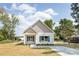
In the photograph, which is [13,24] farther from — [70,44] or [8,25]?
[70,44]

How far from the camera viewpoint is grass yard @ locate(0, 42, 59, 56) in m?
4.70

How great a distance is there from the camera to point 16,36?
4781 mm

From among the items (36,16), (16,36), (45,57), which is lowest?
(45,57)

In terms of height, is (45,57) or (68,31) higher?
(68,31)

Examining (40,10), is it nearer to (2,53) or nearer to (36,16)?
(36,16)

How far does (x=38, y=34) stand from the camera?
190 inches

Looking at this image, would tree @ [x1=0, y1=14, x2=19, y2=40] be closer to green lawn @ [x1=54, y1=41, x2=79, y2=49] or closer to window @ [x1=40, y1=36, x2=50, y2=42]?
window @ [x1=40, y1=36, x2=50, y2=42]

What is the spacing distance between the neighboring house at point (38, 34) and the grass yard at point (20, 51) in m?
0.13

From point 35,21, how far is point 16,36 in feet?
1.18

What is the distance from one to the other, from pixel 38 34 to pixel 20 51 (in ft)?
1.22

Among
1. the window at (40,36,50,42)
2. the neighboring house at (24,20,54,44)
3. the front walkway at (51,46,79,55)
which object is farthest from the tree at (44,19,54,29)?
the front walkway at (51,46,79,55)

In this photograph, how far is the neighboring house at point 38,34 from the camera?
15.7 feet

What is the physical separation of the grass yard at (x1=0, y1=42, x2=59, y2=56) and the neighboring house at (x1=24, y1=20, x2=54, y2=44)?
5.1 inches

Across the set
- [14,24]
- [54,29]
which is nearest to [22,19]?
[14,24]
